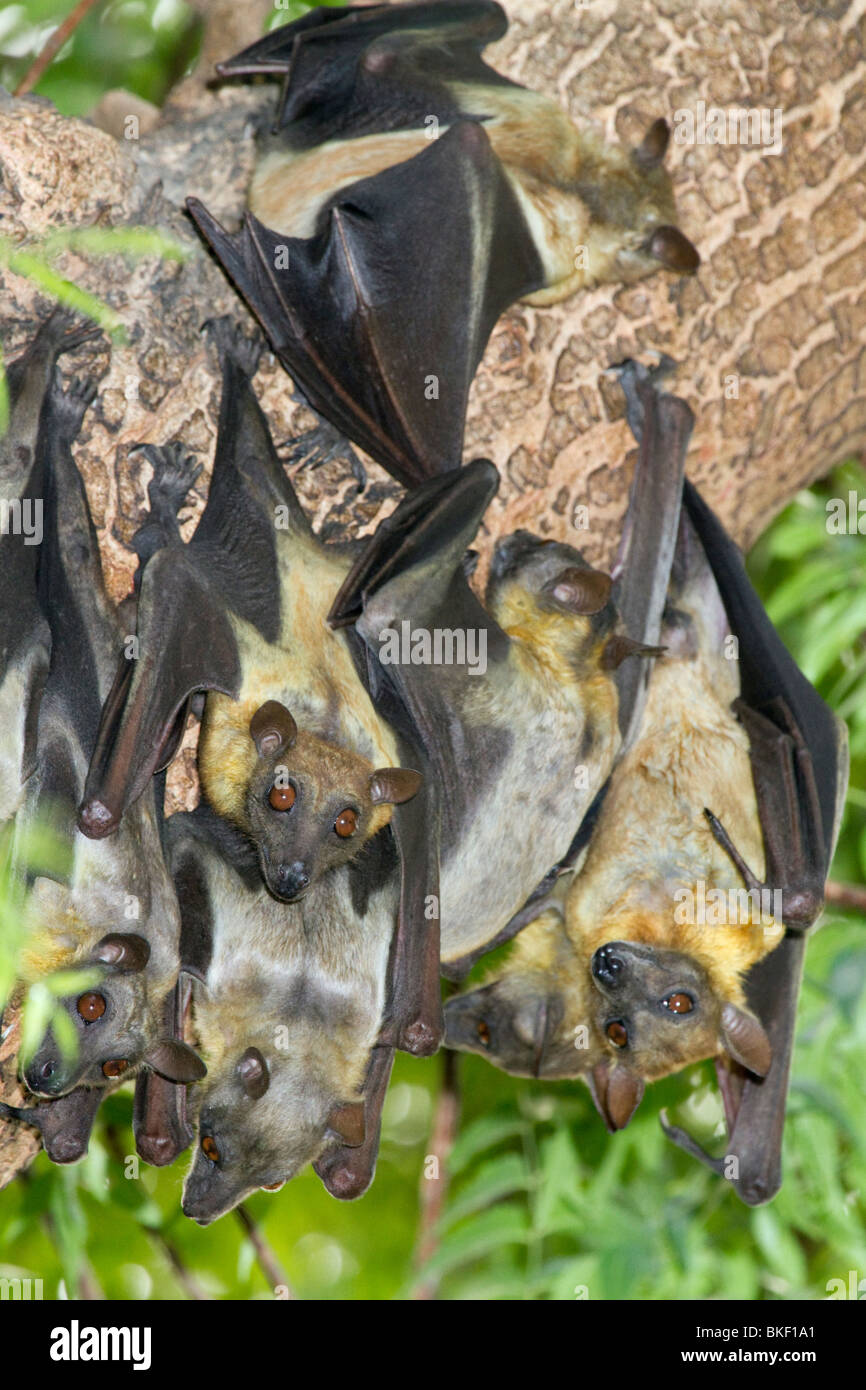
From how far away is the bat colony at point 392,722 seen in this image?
2469 millimetres

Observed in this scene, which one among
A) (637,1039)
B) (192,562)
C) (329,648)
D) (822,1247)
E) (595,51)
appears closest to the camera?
(192,562)

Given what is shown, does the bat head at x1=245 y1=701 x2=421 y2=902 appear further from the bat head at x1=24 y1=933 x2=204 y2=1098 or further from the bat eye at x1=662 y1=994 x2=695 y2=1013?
the bat eye at x1=662 y1=994 x2=695 y2=1013

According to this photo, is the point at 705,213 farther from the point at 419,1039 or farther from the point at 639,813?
the point at 419,1039

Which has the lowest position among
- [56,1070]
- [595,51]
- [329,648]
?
[56,1070]

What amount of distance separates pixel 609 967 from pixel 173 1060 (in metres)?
1.13

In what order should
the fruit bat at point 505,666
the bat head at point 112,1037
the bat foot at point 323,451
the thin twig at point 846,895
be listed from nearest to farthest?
the bat head at point 112,1037, the fruit bat at point 505,666, the bat foot at point 323,451, the thin twig at point 846,895

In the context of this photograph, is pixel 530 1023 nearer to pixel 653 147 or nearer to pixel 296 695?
pixel 296 695

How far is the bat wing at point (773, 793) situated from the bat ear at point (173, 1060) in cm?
142

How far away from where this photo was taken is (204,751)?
275cm

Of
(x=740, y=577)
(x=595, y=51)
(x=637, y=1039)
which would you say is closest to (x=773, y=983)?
(x=637, y=1039)

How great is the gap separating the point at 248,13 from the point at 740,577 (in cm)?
217

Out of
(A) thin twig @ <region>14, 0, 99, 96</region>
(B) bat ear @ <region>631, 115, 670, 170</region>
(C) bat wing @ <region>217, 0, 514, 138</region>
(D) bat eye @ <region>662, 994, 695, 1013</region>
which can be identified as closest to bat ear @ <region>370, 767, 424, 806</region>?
(D) bat eye @ <region>662, 994, 695, 1013</region>

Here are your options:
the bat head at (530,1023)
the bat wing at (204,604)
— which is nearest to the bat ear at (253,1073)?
the bat wing at (204,604)

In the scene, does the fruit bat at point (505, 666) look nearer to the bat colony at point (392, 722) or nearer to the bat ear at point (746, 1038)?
the bat colony at point (392, 722)
